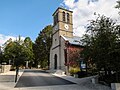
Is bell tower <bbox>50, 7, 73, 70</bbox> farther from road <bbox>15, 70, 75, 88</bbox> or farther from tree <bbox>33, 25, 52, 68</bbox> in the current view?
tree <bbox>33, 25, 52, 68</bbox>

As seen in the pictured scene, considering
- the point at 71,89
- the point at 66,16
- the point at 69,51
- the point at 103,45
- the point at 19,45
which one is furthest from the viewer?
the point at 66,16

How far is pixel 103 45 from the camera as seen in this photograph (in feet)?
43.4

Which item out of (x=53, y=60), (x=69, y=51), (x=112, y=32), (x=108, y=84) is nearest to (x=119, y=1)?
(x=112, y=32)

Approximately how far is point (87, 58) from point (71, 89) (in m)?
3.88

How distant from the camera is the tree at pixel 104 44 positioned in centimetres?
1264

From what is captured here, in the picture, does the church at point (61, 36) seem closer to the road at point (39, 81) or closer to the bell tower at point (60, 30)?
the bell tower at point (60, 30)

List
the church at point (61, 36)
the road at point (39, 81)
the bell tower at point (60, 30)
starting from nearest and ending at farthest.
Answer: the road at point (39, 81) < the church at point (61, 36) < the bell tower at point (60, 30)

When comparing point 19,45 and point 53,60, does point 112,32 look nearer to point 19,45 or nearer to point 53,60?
point 19,45

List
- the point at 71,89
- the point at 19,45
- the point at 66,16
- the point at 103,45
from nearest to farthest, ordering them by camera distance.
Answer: the point at 71,89, the point at 103,45, the point at 19,45, the point at 66,16

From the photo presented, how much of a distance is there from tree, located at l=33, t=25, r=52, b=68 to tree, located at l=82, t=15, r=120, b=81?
131 ft

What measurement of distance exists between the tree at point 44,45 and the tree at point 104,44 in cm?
3995

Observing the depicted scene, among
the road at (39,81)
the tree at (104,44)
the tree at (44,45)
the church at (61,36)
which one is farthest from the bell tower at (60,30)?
the tree at (104,44)

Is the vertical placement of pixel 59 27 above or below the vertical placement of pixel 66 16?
below

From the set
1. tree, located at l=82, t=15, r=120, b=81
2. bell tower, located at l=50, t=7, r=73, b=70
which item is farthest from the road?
bell tower, located at l=50, t=7, r=73, b=70
